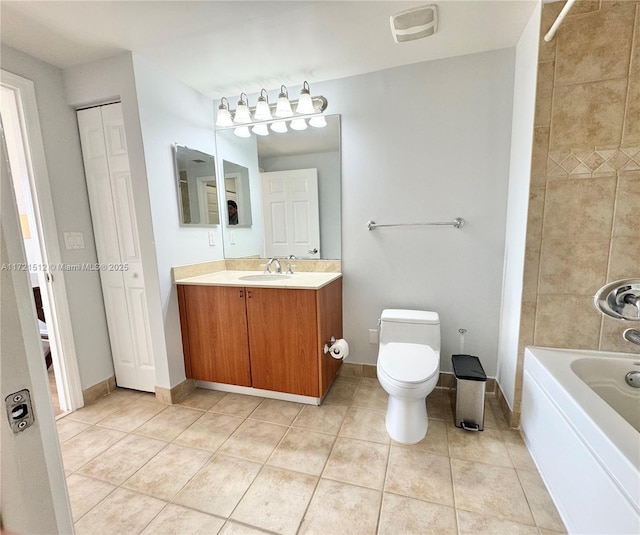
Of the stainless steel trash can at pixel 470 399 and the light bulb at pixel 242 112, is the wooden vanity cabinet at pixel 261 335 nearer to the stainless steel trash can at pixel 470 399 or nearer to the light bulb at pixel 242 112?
the stainless steel trash can at pixel 470 399

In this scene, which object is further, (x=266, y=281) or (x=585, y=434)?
(x=266, y=281)

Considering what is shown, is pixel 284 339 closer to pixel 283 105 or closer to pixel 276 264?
pixel 276 264

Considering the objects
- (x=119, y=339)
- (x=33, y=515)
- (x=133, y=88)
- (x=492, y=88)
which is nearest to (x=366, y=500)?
(x=33, y=515)

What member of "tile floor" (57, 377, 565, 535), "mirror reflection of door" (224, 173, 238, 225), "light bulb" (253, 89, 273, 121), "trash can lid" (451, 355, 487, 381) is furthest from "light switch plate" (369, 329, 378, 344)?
"light bulb" (253, 89, 273, 121)

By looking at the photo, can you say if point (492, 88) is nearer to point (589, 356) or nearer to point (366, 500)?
point (589, 356)

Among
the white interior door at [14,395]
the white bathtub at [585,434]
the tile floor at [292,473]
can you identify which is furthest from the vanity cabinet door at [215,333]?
the white bathtub at [585,434]

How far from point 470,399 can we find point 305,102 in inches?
82.5

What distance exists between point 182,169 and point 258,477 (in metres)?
1.95

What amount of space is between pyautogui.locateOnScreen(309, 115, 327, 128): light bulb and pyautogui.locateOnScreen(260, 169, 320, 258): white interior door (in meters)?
0.31

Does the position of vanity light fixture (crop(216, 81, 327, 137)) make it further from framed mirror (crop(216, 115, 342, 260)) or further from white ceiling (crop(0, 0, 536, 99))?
white ceiling (crop(0, 0, 536, 99))

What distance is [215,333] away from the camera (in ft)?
6.67

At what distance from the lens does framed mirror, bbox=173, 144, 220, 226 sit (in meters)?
2.06

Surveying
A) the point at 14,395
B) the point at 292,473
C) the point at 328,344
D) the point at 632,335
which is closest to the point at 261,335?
the point at 328,344

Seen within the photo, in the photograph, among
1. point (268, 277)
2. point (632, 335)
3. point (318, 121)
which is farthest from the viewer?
point (268, 277)
